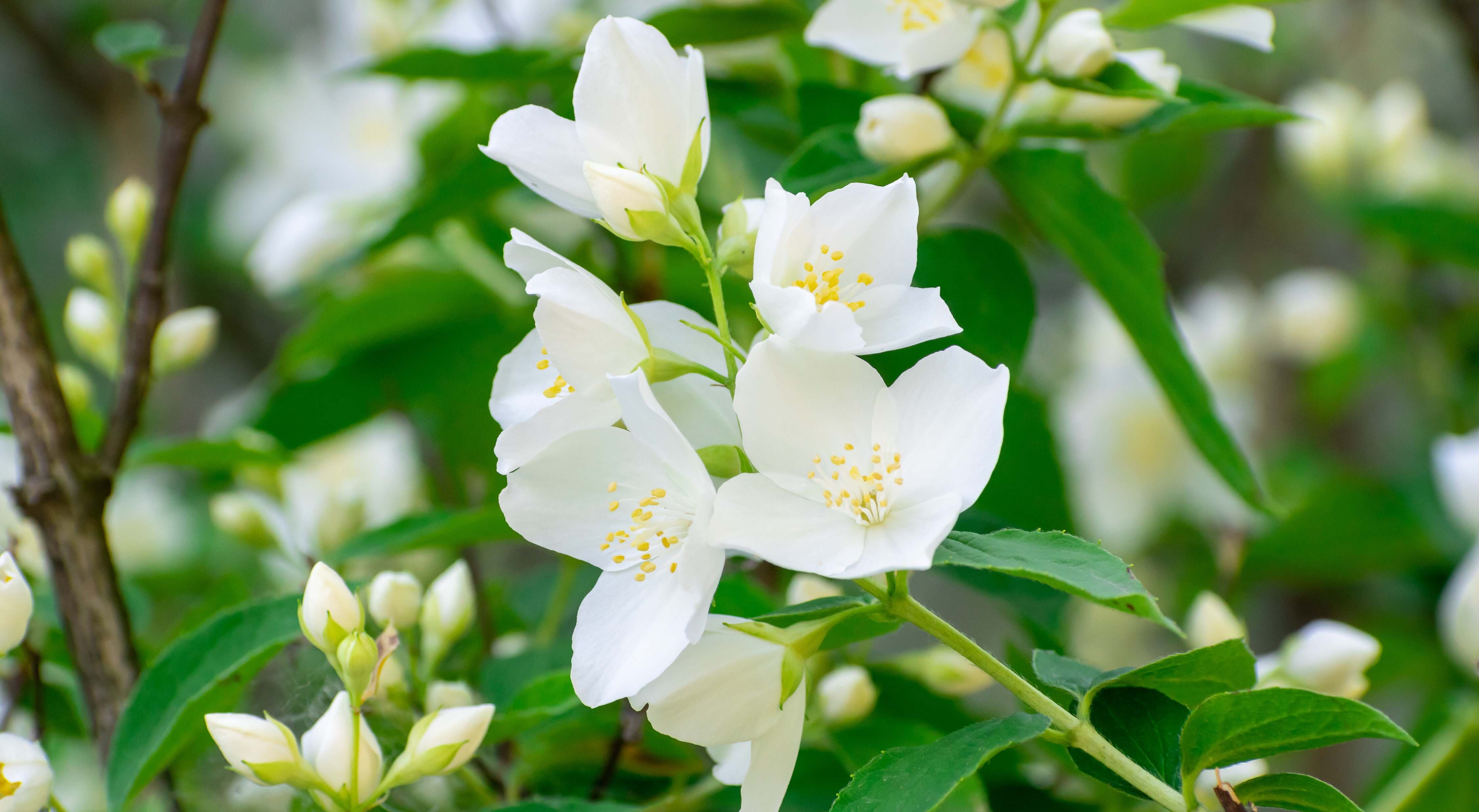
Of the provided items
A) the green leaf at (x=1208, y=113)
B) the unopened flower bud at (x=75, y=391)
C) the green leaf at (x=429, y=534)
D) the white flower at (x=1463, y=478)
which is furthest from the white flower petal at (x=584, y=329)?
the white flower at (x=1463, y=478)

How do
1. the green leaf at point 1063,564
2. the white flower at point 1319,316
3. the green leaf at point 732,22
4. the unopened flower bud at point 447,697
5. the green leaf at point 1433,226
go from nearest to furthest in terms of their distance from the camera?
1. the green leaf at point 1063,564
2. the unopened flower bud at point 447,697
3. the green leaf at point 732,22
4. the green leaf at point 1433,226
5. the white flower at point 1319,316

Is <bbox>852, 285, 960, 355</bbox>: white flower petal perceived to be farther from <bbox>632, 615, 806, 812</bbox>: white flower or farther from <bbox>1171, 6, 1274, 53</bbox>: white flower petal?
<bbox>1171, 6, 1274, 53</bbox>: white flower petal

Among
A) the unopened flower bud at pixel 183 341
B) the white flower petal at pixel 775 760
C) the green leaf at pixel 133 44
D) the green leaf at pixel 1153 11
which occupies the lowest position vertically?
the unopened flower bud at pixel 183 341

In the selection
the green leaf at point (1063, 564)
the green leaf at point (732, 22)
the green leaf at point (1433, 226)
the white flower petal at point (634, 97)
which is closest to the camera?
the green leaf at point (1063, 564)

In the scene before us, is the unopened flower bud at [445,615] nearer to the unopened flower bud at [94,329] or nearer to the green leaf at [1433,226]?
the unopened flower bud at [94,329]

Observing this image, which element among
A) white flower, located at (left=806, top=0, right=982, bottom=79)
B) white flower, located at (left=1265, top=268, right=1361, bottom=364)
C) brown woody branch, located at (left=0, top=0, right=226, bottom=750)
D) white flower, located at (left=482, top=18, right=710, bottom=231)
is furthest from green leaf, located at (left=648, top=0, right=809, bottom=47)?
white flower, located at (left=1265, top=268, right=1361, bottom=364)

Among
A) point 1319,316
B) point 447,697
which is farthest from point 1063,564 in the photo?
point 1319,316

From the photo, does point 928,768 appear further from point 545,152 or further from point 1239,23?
point 1239,23
